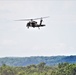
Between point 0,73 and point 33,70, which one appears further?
point 33,70

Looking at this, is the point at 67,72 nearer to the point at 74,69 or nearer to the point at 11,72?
the point at 74,69

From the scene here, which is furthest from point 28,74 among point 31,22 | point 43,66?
point 31,22

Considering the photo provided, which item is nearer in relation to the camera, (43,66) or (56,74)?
(56,74)

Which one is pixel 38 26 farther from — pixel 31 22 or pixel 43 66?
pixel 43 66

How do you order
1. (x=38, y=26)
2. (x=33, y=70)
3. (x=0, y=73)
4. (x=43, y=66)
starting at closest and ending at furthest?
1. (x=38, y=26)
2. (x=0, y=73)
3. (x=33, y=70)
4. (x=43, y=66)

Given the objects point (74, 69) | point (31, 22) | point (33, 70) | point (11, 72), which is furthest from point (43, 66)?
point (31, 22)

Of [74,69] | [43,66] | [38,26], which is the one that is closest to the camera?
[38,26]

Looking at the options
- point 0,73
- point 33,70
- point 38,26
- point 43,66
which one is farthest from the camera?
point 43,66

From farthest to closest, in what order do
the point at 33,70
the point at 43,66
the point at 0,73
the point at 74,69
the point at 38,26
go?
the point at 43,66 → the point at 33,70 → the point at 0,73 → the point at 74,69 → the point at 38,26
